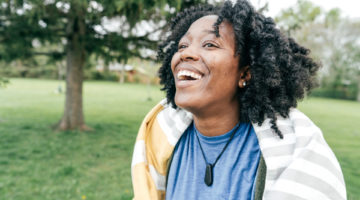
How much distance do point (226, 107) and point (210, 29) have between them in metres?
0.49

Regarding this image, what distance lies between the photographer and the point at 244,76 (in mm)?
1770

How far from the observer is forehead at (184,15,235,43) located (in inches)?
65.7

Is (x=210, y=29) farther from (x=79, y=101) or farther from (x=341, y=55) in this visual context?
(x=341, y=55)

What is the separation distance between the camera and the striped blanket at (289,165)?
3.90 feet

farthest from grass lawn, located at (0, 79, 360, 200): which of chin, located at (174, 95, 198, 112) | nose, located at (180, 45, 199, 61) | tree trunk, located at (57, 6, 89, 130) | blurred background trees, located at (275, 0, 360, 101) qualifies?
blurred background trees, located at (275, 0, 360, 101)

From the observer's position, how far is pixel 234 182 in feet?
4.94

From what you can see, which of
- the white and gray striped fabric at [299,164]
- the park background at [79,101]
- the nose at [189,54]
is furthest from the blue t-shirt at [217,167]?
the park background at [79,101]

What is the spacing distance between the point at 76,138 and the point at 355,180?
6372 millimetres

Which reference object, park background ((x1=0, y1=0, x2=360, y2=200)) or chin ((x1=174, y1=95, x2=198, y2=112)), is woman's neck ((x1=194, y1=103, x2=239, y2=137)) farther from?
park background ((x1=0, y1=0, x2=360, y2=200))

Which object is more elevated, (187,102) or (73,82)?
(187,102)

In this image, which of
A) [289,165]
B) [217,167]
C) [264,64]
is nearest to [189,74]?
[264,64]

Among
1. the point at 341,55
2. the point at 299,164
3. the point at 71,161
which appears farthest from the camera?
the point at 341,55

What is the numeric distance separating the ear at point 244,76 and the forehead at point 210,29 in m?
0.21

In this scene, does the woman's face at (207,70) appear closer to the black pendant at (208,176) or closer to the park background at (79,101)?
the black pendant at (208,176)
